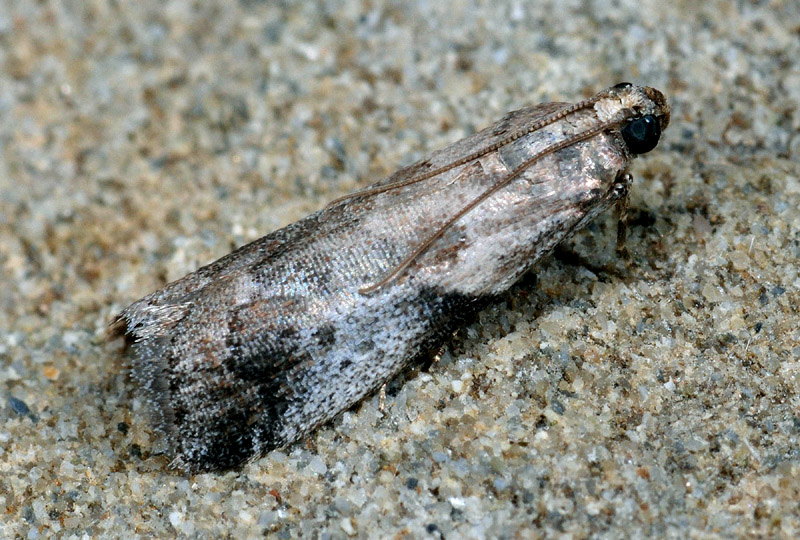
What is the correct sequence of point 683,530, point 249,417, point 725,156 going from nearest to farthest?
point 683,530, point 249,417, point 725,156

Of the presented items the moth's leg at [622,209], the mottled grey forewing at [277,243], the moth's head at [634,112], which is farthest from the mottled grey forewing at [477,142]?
the moth's leg at [622,209]

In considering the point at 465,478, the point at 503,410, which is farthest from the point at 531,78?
the point at 465,478

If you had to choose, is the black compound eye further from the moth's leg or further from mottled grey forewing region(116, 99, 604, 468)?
mottled grey forewing region(116, 99, 604, 468)

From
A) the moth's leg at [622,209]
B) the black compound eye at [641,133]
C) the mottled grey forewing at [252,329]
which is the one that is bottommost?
the mottled grey forewing at [252,329]

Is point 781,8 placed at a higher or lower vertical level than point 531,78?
higher

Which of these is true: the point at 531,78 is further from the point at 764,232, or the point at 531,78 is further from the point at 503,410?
the point at 503,410

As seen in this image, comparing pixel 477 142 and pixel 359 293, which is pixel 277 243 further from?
pixel 477 142

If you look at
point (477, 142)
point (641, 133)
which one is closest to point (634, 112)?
point (641, 133)

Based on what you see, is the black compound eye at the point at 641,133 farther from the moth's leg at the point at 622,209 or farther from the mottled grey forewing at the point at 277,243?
the mottled grey forewing at the point at 277,243
